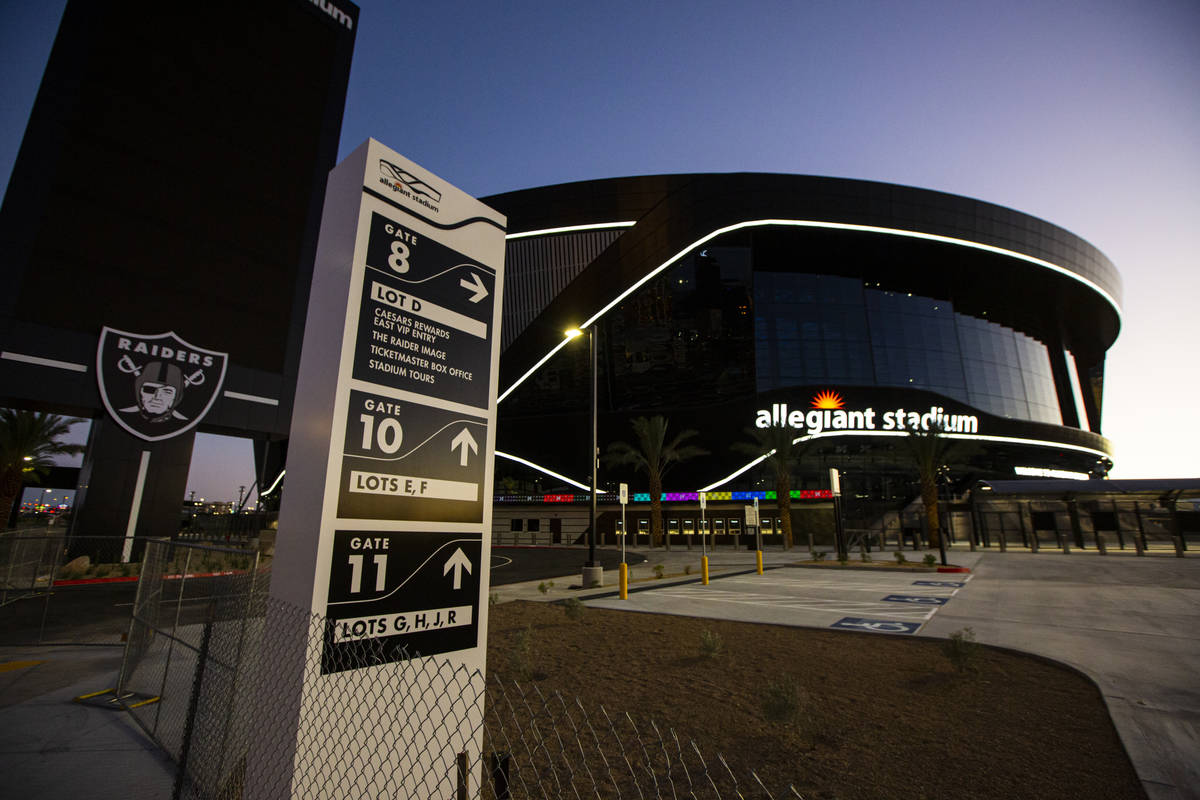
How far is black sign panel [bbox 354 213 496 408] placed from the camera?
4.59 m

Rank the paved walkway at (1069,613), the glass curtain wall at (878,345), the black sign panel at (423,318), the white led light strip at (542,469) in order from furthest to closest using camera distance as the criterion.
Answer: the white led light strip at (542,469)
the glass curtain wall at (878,345)
the paved walkway at (1069,613)
the black sign panel at (423,318)

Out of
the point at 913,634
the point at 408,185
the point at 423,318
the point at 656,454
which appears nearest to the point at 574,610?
the point at 913,634

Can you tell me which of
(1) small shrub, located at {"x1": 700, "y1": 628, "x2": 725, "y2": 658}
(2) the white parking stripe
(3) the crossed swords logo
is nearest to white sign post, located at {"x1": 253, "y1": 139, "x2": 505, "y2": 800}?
(1) small shrub, located at {"x1": 700, "y1": 628, "x2": 725, "y2": 658}

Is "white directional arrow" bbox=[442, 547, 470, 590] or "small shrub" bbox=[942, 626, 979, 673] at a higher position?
"white directional arrow" bbox=[442, 547, 470, 590]

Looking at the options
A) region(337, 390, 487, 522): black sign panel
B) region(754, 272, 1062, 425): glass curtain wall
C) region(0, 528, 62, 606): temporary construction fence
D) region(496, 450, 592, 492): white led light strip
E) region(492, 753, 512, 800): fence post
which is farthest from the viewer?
region(496, 450, 592, 492): white led light strip

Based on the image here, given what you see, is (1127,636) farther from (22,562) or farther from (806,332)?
(806,332)

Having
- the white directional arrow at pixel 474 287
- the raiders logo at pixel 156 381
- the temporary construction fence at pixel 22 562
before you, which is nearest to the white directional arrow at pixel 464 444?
the white directional arrow at pixel 474 287

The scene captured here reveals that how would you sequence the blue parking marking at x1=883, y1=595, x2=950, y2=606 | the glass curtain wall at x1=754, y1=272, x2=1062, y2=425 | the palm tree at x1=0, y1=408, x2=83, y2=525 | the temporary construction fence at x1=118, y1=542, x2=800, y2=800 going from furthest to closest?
the glass curtain wall at x1=754, y1=272, x2=1062, y2=425, the palm tree at x1=0, y1=408, x2=83, y2=525, the blue parking marking at x1=883, y1=595, x2=950, y2=606, the temporary construction fence at x1=118, y1=542, x2=800, y2=800

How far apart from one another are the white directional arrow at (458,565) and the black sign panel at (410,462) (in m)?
0.31

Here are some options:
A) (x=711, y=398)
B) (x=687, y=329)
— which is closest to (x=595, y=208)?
(x=687, y=329)

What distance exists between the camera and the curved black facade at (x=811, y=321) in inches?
1841

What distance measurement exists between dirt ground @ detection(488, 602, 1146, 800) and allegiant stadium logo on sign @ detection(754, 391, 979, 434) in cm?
3761

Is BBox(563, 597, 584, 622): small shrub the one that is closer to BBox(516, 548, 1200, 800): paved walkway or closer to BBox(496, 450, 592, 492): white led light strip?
BBox(516, 548, 1200, 800): paved walkway

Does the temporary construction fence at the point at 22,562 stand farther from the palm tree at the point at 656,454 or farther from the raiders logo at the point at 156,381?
the palm tree at the point at 656,454
